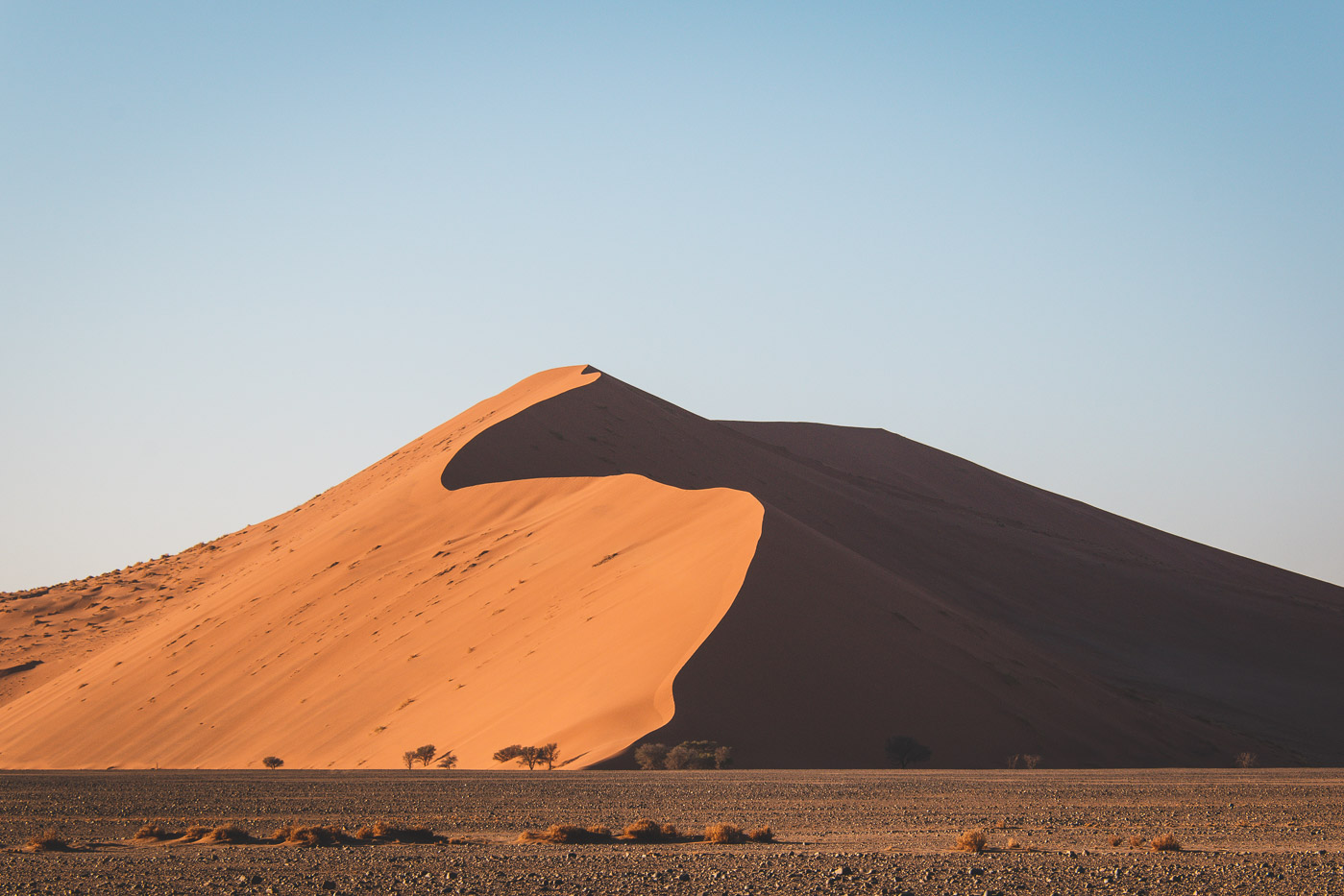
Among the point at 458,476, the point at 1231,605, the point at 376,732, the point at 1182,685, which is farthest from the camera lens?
Result: the point at 1231,605

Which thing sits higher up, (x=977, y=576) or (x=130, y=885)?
(x=130, y=885)

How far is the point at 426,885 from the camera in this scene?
954 centimetres

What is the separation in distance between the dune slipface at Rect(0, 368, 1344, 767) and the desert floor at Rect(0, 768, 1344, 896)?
436cm

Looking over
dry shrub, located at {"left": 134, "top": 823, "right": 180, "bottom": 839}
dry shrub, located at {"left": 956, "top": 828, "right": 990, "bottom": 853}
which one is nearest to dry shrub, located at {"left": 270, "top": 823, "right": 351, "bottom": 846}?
dry shrub, located at {"left": 134, "top": 823, "right": 180, "bottom": 839}

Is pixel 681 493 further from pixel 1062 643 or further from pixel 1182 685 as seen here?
pixel 1182 685

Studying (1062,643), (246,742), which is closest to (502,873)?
(246,742)

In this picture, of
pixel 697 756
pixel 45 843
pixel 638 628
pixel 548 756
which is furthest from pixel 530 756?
pixel 45 843

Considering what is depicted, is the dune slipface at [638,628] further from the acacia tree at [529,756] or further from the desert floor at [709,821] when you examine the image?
the desert floor at [709,821]

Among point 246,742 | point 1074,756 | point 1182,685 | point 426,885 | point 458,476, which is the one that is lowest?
point 1182,685

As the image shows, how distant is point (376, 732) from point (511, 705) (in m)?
3.93

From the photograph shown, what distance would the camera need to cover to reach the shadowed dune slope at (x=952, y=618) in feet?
82.2

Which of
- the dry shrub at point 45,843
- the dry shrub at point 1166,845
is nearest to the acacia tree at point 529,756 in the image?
the dry shrub at point 45,843

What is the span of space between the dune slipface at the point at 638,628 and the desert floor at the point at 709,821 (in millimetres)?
4359

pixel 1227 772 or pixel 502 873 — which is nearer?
pixel 502 873
